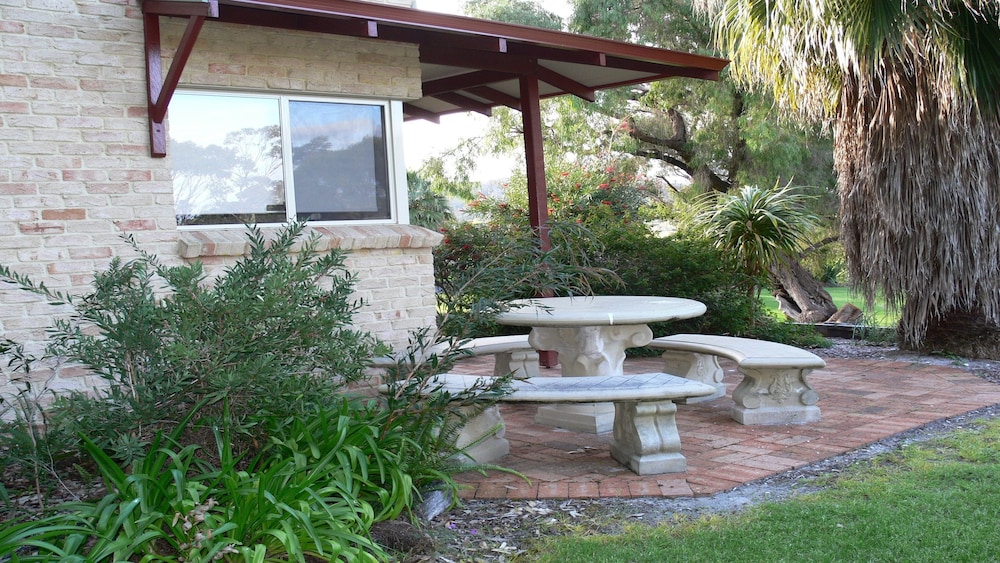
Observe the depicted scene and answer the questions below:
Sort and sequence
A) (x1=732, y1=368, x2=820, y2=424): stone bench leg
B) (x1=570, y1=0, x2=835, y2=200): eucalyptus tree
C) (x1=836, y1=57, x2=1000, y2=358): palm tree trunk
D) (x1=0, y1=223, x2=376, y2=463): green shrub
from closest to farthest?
(x1=0, y1=223, x2=376, y2=463): green shrub
(x1=732, y1=368, x2=820, y2=424): stone bench leg
(x1=836, y1=57, x2=1000, y2=358): palm tree trunk
(x1=570, y1=0, x2=835, y2=200): eucalyptus tree

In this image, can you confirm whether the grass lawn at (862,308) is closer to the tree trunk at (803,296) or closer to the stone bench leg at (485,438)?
the tree trunk at (803,296)

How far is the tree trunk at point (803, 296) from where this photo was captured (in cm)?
1452

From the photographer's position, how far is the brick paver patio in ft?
15.0

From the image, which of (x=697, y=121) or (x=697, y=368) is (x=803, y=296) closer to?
(x=697, y=121)

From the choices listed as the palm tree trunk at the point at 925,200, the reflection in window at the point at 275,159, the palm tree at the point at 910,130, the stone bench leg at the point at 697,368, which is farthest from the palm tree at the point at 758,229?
the reflection in window at the point at 275,159

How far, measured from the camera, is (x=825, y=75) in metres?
8.10

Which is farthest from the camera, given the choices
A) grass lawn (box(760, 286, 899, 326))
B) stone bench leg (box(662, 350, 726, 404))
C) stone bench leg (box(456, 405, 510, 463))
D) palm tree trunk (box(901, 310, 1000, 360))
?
grass lawn (box(760, 286, 899, 326))

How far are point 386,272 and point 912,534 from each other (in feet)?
12.4

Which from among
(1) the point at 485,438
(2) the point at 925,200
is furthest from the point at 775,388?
(2) the point at 925,200

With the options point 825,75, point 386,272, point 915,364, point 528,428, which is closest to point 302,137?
point 386,272

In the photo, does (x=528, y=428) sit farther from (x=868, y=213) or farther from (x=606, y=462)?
(x=868, y=213)

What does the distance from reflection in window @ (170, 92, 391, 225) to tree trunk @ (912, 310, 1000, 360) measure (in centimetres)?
559

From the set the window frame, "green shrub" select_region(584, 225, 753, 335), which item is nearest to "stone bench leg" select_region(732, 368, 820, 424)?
the window frame

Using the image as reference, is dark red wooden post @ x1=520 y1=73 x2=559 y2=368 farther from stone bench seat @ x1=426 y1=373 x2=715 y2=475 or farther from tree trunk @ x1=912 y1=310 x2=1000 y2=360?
tree trunk @ x1=912 y1=310 x2=1000 y2=360
